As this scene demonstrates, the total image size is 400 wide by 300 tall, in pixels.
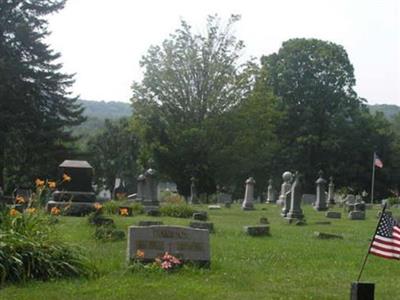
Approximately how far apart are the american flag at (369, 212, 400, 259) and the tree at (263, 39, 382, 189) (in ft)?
145

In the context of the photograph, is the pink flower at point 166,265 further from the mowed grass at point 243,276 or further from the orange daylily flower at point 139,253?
the orange daylily flower at point 139,253

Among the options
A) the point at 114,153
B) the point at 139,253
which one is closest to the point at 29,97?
the point at 114,153

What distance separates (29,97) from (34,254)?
3300 centimetres

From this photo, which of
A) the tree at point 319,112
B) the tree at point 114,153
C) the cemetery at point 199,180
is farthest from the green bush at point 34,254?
the tree at point 114,153

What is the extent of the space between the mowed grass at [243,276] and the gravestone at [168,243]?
0.34 metres

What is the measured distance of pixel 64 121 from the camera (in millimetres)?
43250

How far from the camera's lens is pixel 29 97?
136ft

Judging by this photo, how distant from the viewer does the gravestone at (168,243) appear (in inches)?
421

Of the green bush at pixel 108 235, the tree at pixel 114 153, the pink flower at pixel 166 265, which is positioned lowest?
the pink flower at pixel 166 265

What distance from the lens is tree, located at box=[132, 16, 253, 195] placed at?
44344mm

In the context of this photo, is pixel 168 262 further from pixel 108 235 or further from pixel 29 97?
pixel 29 97

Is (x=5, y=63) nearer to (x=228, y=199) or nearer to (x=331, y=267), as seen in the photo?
(x=228, y=199)

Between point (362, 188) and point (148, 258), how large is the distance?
1853 inches

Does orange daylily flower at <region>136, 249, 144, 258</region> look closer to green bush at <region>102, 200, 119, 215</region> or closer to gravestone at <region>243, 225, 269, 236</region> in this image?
gravestone at <region>243, 225, 269, 236</region>
